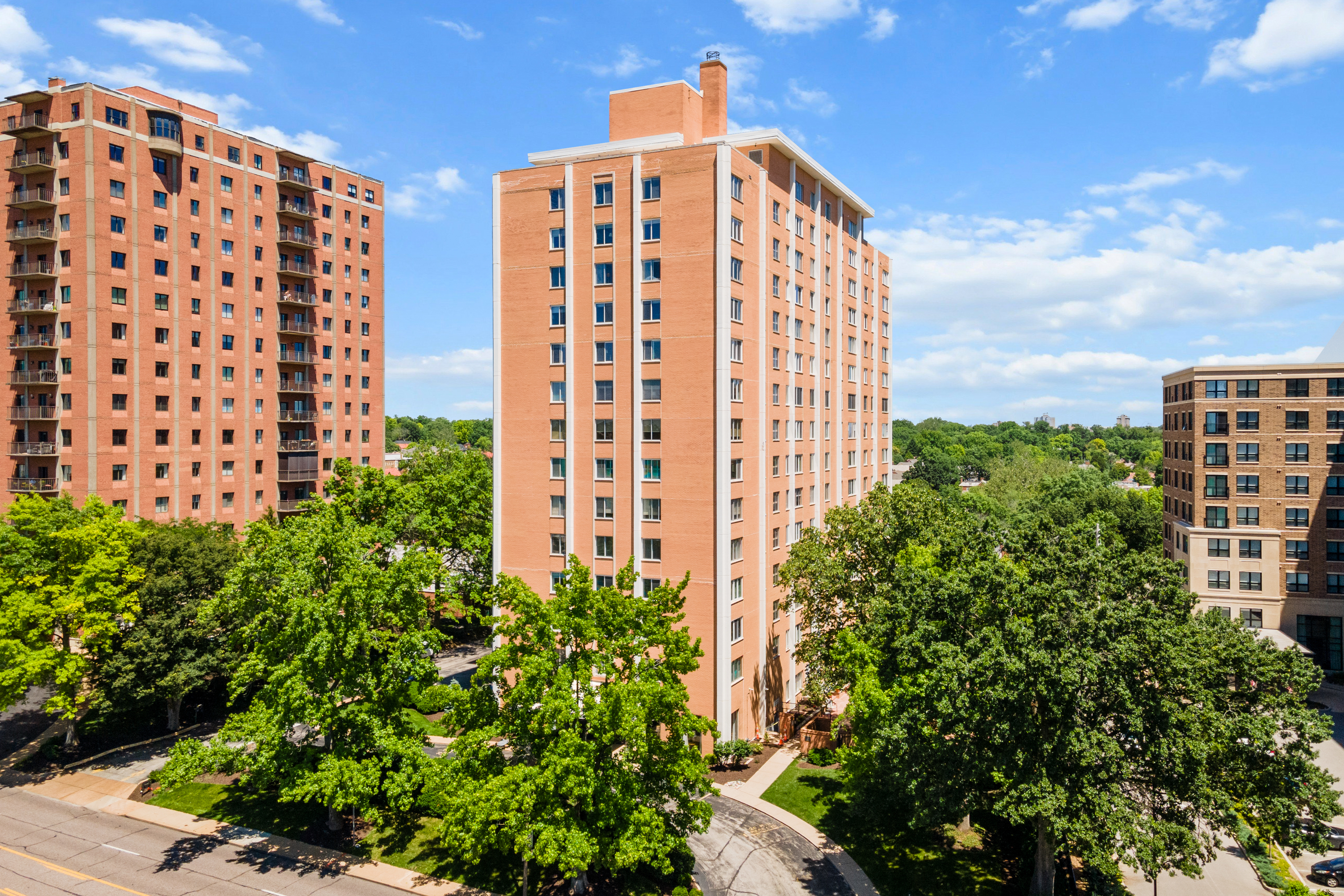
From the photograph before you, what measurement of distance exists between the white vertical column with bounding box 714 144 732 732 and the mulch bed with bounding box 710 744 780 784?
220 cm

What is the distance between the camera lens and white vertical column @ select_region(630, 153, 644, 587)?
158 feet

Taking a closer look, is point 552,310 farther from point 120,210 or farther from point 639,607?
point 120,210

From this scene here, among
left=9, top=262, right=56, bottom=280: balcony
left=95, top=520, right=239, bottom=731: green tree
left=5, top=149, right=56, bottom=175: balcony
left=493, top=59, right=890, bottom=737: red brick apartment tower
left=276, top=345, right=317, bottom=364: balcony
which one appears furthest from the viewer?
left=276, top=345, right=317, bottom=364: balcony

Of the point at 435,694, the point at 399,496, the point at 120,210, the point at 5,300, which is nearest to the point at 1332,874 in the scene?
the point at 435,694

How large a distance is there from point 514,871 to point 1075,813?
76.6 ft

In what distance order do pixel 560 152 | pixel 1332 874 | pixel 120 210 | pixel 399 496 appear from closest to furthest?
pixel 1332 874
pixel 560 152
pixel 399 496
pixel 120 210

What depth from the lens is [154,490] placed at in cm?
7469

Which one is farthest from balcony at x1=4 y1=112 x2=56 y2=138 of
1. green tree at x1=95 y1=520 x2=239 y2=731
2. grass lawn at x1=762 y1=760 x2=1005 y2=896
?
grass lawn at x1=762 y1=760 x2=1005 y2=896

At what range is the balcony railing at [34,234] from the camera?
7125cm

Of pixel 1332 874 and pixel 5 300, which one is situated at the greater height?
pixel 5 300

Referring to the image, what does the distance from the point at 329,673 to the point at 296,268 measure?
67.8 metres

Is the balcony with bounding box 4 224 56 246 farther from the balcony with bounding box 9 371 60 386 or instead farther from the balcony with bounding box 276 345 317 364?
the balcony with bounding box 276 345 317 364

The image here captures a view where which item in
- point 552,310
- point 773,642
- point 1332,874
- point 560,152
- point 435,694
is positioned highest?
point 560,152

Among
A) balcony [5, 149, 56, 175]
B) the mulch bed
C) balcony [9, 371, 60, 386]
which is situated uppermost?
balcony [5, 149, 56, 175]
